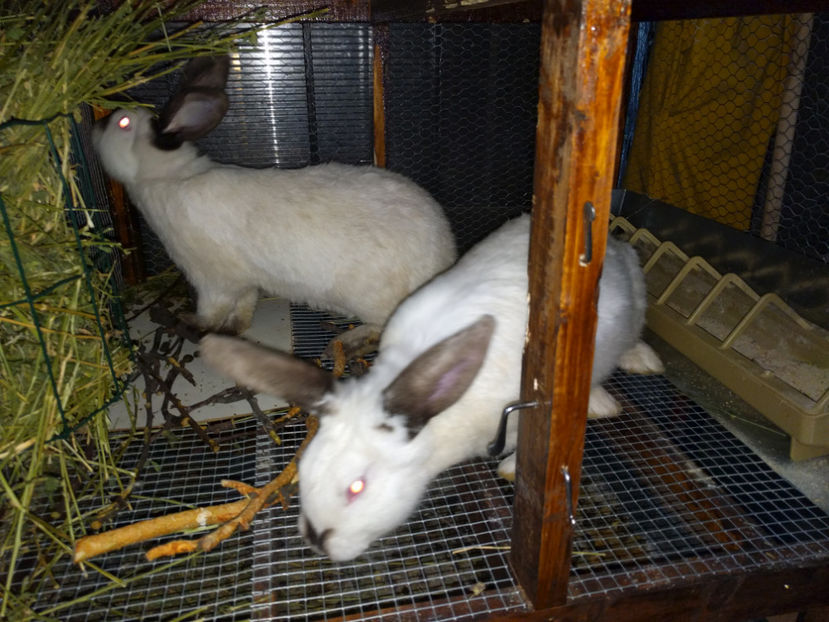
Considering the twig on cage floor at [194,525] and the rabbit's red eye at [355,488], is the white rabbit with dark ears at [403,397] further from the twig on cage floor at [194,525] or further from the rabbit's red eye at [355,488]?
the twig on cage floor at [194,525]

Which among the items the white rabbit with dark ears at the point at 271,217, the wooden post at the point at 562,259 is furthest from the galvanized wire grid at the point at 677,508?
the white rabbit with dark ears at the point at 271,217

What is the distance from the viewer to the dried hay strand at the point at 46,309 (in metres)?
1.73

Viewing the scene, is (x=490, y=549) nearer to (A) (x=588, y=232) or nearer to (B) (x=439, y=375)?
(B) (x=439, y=375)

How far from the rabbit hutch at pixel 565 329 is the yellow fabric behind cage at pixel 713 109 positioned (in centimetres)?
1

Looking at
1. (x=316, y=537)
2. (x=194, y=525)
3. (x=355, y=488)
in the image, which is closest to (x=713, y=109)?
(x=355, y=488)

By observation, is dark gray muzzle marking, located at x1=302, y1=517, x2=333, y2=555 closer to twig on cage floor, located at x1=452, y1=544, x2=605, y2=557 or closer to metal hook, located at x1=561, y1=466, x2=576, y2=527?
twig on cage floor, located at x1=452, y1=544, x2=605, y2=557

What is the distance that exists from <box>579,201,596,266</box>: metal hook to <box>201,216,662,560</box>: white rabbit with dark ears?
343 millimetres

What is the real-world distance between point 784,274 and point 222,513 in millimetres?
2690

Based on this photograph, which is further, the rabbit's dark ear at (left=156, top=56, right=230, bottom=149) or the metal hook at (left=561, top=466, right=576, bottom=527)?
the rabbit's dark ear at (left=156, top=56, right=230, bottom=149)

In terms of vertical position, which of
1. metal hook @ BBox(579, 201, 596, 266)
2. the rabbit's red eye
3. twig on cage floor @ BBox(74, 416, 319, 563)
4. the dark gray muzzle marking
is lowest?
twig on cage floor @ BBox(74, 416, 319, 563)

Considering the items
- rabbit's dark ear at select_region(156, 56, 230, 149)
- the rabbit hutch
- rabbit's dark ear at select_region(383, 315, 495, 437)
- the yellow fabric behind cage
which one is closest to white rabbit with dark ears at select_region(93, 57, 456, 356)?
rabbit's dark ear at select_region(156, 56, 230, 149)

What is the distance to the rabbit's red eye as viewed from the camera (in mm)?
1555

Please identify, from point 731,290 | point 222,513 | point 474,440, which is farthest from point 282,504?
point 731,290

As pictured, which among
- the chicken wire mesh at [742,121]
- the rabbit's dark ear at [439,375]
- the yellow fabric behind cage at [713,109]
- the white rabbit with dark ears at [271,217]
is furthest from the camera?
the yellow fabric behind cage at [713,109]
